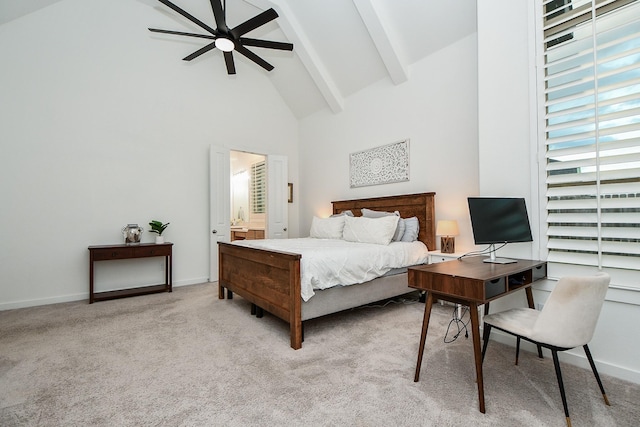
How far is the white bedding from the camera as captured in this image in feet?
8.18

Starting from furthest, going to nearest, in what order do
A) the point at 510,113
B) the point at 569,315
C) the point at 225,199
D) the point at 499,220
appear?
the point at 225,199, the point at 510,113, the point at 499,220, the point at 569,315

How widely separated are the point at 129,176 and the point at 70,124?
0.93 meters

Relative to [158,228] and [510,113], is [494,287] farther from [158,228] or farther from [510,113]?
[158,228]

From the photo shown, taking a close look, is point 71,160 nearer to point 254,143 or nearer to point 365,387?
point 254,143

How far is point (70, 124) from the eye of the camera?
3881mm

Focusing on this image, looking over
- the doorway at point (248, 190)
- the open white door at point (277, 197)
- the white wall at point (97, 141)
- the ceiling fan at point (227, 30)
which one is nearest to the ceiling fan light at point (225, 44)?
the ceiling fan at point (227, 30)

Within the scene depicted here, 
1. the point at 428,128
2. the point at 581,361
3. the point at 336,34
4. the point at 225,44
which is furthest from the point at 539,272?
the point at 336,34

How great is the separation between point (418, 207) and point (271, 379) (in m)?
2.89

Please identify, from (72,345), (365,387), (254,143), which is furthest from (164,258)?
Result: (365,387)

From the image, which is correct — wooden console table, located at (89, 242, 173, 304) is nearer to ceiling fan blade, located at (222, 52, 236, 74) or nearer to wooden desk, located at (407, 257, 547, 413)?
ceiling fan blade, located at (222, 52, 236, 74)

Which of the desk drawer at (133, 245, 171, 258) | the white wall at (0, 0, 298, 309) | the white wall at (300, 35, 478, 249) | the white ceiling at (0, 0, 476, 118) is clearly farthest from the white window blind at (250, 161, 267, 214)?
the desk drawer at (133, 245, 171, 258)

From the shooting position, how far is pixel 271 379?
6.19ft

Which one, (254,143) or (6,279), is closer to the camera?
(6,279)

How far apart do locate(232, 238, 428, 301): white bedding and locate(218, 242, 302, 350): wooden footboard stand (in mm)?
106
